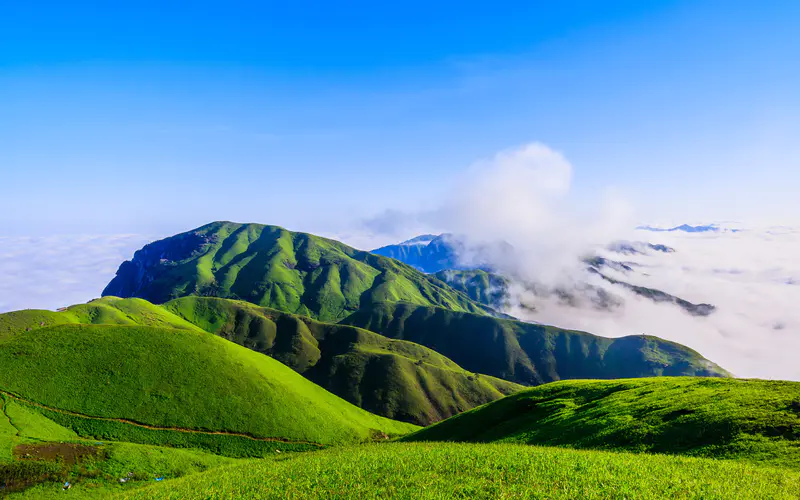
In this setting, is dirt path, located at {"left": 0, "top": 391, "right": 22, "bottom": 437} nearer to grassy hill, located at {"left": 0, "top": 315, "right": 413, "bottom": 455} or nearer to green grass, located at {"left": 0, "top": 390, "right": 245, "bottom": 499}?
green grass, located at {"left": 0, "top": 390, "right": 245, "bottom": 499}

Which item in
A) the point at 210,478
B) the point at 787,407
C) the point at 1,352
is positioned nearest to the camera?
the point at 210,478

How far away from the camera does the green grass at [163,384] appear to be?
89375mm

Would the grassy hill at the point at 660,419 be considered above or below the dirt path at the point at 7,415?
above

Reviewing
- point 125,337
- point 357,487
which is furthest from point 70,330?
point 357,487

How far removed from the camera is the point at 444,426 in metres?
77.0

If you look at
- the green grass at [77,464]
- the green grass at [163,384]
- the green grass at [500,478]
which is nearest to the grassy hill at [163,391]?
the green grass at [163,384]

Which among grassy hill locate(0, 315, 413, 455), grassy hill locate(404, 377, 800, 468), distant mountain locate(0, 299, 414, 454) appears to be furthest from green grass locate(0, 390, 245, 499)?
grassy hill locate(404, 377, 800, 468)

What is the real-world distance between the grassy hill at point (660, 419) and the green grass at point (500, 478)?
10.9m

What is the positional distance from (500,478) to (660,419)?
1208 inches

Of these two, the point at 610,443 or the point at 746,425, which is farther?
the point at 610,443

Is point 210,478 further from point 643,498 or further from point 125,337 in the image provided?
point 125,337

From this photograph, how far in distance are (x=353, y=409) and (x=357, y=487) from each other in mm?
127559

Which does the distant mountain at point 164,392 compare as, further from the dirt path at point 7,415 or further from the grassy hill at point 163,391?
the dirt path at point 7,415

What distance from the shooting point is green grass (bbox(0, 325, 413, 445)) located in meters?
89.4
